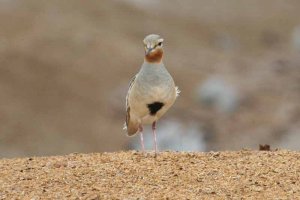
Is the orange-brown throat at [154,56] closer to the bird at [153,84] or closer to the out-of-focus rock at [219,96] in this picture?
the bird at [153,84]

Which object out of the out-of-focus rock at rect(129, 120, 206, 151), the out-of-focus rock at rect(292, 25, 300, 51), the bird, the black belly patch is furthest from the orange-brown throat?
the out-of-focus rock at rect(292, 25, 300, 51)

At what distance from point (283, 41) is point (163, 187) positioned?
47.3 meters

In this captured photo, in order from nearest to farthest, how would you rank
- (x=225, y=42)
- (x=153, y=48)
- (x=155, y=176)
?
(x=155, y=176)
(x=153, y=48)
(x=225, y=42)

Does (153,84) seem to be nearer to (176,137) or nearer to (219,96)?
(176,137)

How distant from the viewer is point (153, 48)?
9641 millimetres

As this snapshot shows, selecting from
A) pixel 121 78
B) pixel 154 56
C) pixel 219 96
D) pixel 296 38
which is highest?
pixel 296 38

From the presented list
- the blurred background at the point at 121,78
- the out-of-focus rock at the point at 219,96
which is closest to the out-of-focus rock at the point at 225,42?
the blurred background at the point at 121,78

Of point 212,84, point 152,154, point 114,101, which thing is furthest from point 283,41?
point 152,154

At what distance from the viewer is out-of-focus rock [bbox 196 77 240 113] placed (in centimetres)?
3838

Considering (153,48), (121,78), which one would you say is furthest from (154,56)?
(121,78)

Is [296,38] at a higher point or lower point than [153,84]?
higher

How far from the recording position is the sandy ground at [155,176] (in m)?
8.18

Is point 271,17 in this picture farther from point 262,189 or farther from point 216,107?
point 262,189

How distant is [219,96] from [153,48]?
29.6 m
